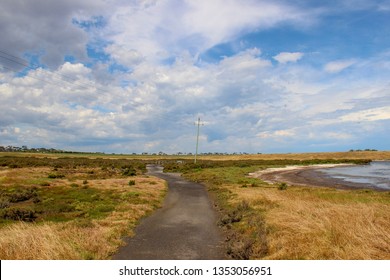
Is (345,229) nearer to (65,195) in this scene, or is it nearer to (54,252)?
(54,252)

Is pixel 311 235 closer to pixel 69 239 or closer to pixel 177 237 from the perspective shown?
pixel 177 237

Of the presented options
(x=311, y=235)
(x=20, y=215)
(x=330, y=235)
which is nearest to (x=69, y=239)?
(x=20, y=215)

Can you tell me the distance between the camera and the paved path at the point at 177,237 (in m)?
12.8

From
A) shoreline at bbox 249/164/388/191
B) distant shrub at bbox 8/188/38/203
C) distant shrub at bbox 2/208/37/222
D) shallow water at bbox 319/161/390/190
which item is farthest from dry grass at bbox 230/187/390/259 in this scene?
shallow water at bbox 319/161/390/190

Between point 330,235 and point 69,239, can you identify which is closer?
point 330,235

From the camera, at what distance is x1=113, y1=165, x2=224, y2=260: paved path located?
1284 centimetres

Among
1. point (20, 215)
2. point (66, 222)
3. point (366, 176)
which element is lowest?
point (366, 176)

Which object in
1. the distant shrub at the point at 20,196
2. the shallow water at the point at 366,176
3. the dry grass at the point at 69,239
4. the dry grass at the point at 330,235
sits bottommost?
the shallow water at the point at 366,176

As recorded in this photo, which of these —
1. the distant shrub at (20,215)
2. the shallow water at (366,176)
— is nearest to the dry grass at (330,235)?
the distant shrub at (20,215)

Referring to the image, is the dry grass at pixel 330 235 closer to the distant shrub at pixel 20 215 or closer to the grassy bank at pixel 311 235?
the grassy bank at pixel 311 235

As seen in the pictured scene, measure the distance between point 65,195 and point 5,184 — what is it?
13.5 meters

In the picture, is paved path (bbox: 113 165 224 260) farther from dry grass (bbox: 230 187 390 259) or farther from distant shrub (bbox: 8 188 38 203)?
distant shrub (bbox: 8 188 38 203)

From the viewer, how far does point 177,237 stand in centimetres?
1568

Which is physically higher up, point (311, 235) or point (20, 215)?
point (311, 235)
